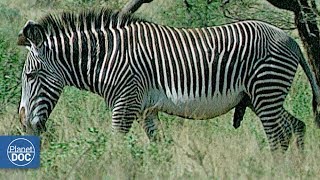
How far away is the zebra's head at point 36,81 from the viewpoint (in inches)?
278

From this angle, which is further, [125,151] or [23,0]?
[23,0]

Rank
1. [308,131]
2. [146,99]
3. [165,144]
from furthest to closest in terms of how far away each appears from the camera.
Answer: [308,131], [146,99], [165,144]

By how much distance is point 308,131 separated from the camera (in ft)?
24.8

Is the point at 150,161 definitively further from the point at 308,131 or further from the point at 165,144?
the point at 308,131

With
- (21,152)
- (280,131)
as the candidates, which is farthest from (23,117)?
(280,131)

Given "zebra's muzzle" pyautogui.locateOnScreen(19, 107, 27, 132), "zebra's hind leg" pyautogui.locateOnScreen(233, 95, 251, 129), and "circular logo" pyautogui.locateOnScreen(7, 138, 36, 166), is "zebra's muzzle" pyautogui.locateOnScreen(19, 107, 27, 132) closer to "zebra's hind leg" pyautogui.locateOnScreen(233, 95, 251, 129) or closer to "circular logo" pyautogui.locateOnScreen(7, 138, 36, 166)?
"circular logo" pyautogui.locateOnScreen(7, 138, 36, 166)

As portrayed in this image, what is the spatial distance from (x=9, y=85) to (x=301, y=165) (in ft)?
12.0

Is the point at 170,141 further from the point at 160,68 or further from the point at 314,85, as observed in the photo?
the point at 314,85

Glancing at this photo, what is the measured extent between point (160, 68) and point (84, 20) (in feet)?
2.50

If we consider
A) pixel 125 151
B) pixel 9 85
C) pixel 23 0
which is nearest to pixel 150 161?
pixel 125 151

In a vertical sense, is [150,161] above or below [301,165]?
above

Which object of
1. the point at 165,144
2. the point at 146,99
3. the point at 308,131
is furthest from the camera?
the point at 308,131

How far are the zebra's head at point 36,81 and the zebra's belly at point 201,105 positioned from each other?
0.96 m

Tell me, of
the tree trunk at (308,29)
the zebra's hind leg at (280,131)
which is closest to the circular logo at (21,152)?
the zebra's hind leg at (280,131)
